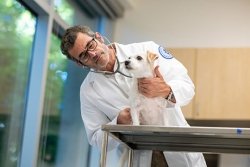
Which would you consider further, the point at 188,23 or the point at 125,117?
the point at 188,23

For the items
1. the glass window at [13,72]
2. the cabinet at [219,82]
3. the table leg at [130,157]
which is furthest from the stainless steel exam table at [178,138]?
the cabinet at [219,82]

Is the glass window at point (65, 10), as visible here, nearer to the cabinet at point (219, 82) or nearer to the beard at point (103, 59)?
the cabinet at point (219, 82)

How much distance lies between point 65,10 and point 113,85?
1725 mm

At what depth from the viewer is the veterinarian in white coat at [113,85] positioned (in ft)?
5.31

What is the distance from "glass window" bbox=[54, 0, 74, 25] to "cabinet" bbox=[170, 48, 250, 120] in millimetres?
899

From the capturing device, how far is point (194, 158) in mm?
1709

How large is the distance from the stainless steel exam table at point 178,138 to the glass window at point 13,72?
3.75 feet

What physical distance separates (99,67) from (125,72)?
5.0 inches

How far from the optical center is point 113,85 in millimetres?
1722

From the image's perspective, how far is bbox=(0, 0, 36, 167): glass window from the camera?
2.55 m

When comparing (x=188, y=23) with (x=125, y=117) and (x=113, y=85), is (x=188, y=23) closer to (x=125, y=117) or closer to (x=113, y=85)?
(x=113, y=85)

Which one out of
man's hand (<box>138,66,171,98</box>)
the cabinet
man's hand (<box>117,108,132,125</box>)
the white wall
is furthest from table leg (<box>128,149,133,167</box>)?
the white wall

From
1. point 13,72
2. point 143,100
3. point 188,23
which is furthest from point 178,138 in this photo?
point 188,23

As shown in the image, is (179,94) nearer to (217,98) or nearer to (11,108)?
(11,108)
